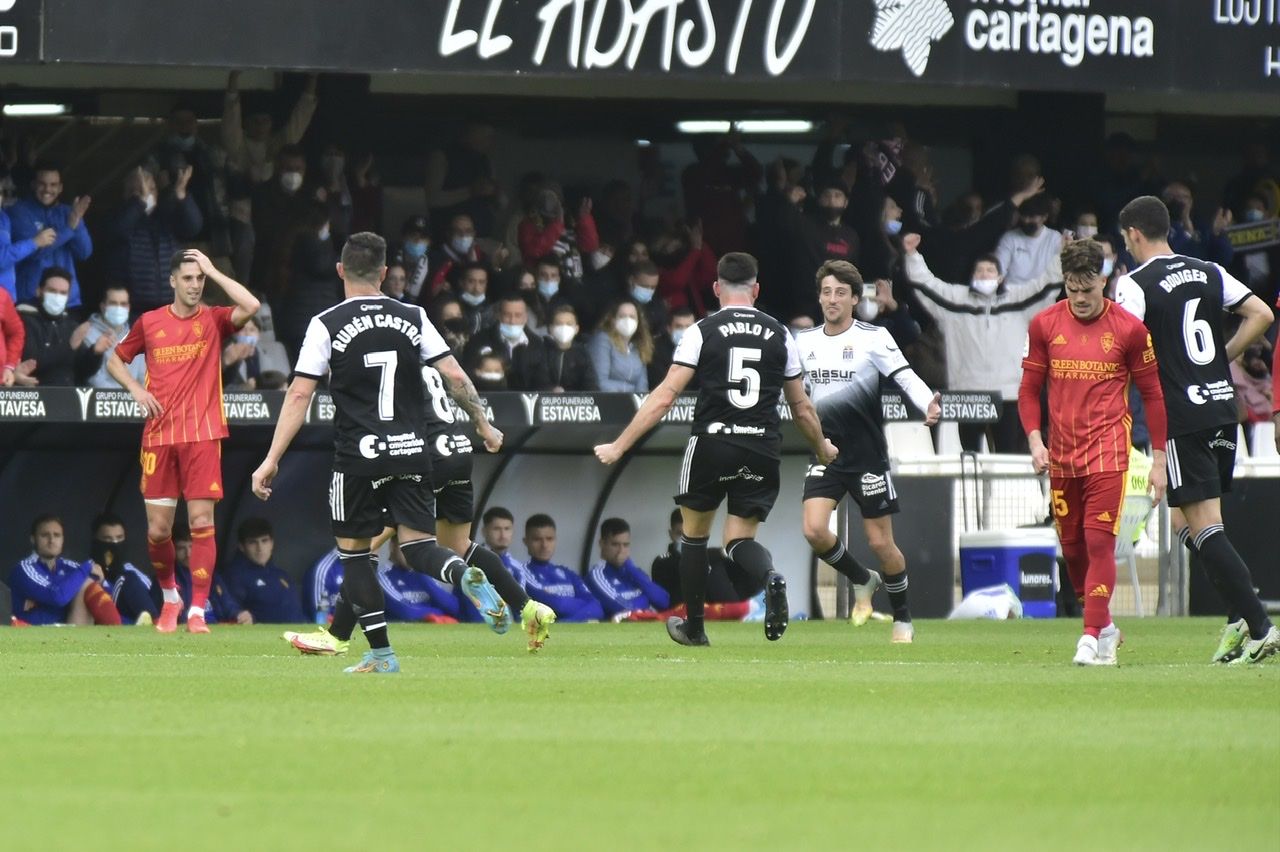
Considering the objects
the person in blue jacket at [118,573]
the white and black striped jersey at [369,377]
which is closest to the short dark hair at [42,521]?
the person in blue jacket at [118,573]

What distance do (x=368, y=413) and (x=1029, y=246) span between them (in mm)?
→ 12787

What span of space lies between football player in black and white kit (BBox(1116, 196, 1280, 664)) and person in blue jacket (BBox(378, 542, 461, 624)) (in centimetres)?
746

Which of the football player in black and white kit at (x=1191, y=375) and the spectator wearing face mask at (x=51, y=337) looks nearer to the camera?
the football player in black and white kit at (x=1191, y=375)

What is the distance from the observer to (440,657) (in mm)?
11562

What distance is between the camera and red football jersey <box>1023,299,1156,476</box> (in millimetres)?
10336

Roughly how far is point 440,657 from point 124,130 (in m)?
11.1

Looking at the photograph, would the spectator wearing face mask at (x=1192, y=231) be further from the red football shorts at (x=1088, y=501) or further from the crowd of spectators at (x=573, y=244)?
the red football shorts at (x=1088, y=501)

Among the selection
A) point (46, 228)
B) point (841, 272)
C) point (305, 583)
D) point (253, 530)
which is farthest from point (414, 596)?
point (841, 272)

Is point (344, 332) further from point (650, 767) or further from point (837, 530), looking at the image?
point (837, 530)

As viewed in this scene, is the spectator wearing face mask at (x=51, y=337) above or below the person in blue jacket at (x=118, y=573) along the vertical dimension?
above

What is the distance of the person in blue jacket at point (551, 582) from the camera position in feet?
58.3

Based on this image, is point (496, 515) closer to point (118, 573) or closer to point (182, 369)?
point (118, 573)

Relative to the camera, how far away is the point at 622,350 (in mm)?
19266

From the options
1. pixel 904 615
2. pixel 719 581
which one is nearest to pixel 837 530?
pixel 719 581
